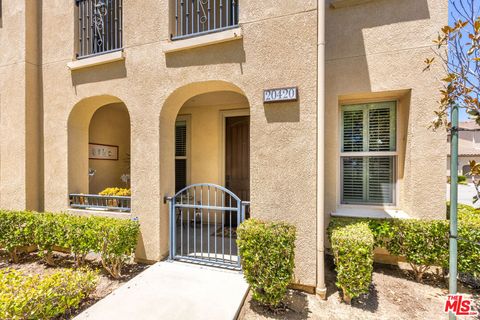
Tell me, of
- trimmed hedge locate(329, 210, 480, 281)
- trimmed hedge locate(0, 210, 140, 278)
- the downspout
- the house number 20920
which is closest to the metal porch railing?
trimmed hedge locate(0, 210, 140, 278)

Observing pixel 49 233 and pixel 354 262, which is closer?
pixel 354 262

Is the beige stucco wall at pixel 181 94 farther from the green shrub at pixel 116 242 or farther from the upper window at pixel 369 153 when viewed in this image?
the upper window at pixel 369 153

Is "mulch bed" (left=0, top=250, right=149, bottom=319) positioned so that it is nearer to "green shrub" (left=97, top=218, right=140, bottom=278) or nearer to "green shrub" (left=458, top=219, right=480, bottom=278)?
"green shrub" (left=97, top=218, right=140, bottom=278)

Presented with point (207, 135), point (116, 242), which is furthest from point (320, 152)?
point (207, 135)

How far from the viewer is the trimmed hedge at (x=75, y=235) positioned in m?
4.16

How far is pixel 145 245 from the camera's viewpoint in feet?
15.1

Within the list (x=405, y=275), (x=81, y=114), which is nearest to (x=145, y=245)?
(x=81, y=114)

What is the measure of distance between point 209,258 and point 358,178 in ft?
11.3

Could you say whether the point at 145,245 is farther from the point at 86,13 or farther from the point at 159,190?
the point at 86,13

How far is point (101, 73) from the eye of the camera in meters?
5.05

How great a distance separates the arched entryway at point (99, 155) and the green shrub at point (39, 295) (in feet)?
→ 5.99

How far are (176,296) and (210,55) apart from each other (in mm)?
4059

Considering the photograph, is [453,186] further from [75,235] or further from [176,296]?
[75,235]

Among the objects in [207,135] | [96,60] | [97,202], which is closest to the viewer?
[96,60]
